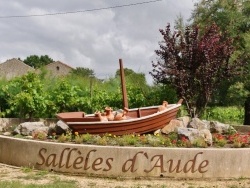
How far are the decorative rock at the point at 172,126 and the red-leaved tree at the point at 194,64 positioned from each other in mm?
2245

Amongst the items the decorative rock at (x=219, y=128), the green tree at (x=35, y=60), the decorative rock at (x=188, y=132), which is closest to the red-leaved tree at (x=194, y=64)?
the decorative rock at (x=219, y=128)

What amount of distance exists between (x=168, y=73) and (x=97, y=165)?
5.66m

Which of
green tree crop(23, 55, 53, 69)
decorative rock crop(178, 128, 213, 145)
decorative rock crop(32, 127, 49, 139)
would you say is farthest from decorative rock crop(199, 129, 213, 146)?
green tree crop(23, 55, 53, 69)

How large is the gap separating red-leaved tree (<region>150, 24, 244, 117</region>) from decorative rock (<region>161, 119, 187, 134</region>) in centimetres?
225

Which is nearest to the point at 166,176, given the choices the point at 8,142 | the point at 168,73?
the point at 8,142

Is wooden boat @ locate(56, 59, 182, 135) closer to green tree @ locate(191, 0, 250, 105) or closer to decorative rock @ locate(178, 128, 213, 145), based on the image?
decorative rock @ locate(178, 128, 213, 145)

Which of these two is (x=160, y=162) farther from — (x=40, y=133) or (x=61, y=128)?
(x=61, y=128)

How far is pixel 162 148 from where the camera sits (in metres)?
10.2

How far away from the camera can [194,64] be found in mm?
15266

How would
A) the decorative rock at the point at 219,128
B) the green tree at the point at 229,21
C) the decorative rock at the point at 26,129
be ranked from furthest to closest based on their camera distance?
the green tree at the point at 229,21
the decorative rock at the point at 219,128
the decorative rock at the point at 26,129

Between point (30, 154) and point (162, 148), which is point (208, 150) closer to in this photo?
point (162, 148)

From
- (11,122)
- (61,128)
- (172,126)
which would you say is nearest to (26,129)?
(61,128)

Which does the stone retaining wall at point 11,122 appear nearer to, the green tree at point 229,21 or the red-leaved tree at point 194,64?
the red-leaved tree at point 194,64

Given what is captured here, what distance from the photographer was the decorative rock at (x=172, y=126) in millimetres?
12866
